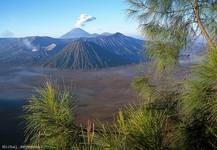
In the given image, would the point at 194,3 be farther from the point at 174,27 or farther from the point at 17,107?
the point at 17,107

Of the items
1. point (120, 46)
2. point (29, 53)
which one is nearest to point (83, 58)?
point (29, 53)

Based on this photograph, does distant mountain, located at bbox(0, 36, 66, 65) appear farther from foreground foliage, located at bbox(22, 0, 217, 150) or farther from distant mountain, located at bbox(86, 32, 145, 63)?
foreground foliage, located at bbox(22, 0, 217, 150)

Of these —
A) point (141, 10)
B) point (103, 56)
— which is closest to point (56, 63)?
point (103, 56)

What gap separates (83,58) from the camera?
5246 inches

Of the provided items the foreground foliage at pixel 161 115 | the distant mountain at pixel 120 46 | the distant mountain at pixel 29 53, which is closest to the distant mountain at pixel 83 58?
the distant mountain at pixel 29 53

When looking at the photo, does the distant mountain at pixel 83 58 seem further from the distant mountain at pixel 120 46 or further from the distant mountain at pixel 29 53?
the distant mountain at pixel 120 46

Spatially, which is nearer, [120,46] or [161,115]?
[161,115]

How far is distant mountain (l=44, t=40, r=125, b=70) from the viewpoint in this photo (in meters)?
126

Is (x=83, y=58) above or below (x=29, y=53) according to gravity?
above

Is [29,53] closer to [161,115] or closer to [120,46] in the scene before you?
[120,46]

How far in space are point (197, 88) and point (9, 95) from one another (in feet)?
237

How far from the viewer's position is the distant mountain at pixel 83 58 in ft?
415

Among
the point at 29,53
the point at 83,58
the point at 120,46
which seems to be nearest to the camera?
the point at 83,58

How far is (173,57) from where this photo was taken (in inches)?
123
